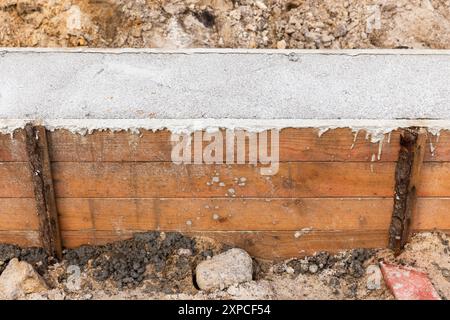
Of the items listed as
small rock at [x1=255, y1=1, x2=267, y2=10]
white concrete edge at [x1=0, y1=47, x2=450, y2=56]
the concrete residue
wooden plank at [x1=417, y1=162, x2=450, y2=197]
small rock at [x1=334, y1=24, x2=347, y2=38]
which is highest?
small rock at [x1=255, y1=1, x2=267, y2=10]

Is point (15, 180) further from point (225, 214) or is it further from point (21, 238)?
point (225, 214)

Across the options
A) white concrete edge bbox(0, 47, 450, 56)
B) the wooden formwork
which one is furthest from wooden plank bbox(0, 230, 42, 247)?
white concrete edge bbox(0, 47, 450, 56)

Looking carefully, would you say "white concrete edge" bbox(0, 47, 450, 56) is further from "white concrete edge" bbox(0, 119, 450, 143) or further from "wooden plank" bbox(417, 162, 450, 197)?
"wooden plank" bbox(417, 162, 450, 197)

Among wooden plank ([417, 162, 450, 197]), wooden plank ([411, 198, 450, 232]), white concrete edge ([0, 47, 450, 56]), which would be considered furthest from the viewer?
white concrete edge ([0, 47, 450, 56])

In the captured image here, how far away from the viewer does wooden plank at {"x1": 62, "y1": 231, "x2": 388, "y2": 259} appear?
4285mm

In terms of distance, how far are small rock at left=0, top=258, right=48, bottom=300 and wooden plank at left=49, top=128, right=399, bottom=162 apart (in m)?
0.86

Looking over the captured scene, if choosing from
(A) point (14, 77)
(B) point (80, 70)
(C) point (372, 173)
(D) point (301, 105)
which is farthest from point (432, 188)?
(A) point (14, 77)

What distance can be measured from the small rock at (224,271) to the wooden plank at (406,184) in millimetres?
1137

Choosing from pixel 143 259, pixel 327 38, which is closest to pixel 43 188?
pixel 143 259

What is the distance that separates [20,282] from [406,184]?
289 centimetres

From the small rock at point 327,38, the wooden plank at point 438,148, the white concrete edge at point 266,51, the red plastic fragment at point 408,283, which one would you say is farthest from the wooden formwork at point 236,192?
the small rock at point 327,38

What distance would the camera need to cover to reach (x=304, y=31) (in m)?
5.42

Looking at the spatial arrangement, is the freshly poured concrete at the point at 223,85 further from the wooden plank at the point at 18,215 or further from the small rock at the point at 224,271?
the small rock at the point at 224,271

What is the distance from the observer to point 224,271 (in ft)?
13.3
